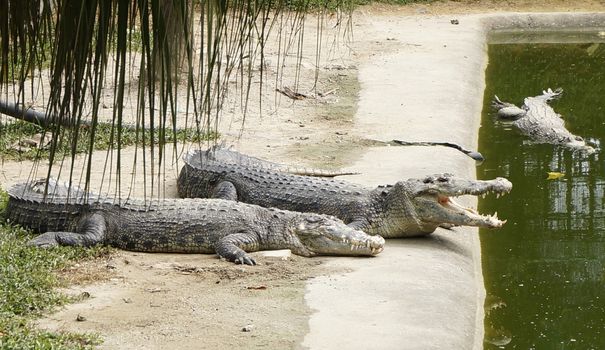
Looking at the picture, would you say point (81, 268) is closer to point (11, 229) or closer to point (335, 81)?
point (11, 229)

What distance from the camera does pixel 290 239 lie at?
618 centimetres

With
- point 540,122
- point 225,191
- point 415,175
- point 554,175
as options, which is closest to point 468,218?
point 415,175

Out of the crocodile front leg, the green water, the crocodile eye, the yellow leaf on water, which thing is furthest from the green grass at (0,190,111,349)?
the yellow leaf on water

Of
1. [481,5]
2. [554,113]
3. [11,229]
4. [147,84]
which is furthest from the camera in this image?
[481,5]

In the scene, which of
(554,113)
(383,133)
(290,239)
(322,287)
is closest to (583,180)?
(383,133)

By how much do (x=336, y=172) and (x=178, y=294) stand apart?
294cm

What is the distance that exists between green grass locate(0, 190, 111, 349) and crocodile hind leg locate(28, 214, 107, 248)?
92mm

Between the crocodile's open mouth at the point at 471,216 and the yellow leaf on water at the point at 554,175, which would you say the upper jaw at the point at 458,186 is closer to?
the crocodile's open mouth at the point at 471,216

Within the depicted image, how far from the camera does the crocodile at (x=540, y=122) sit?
10.1 m

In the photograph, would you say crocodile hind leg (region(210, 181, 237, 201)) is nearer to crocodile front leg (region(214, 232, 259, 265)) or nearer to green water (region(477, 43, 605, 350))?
crocodile front leg (region(214, 232, 259, 265))

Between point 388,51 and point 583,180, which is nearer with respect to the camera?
point 583,180

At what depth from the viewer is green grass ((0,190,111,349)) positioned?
13.7ft

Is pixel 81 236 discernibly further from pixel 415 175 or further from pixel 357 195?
pixel 415 175

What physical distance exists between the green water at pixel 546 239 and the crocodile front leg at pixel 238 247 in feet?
4.79
